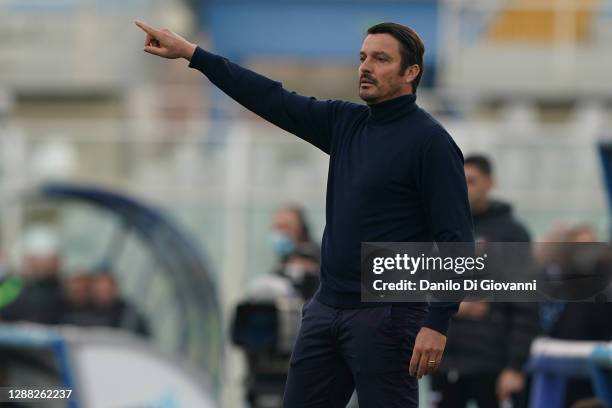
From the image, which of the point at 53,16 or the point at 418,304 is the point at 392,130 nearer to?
the point at 418,304

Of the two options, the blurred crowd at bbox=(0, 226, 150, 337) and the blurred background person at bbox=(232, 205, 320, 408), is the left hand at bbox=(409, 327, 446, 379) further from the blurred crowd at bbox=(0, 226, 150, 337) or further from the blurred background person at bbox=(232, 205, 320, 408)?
the blurred crowd at bbox=(0, 226, 150, 337)

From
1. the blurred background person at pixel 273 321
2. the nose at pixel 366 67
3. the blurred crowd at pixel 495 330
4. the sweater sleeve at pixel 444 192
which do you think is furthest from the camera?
the blurred background person at pixel 273 321

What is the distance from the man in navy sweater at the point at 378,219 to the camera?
6.41 metres

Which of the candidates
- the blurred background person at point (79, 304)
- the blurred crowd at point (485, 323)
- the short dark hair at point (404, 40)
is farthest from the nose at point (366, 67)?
the blurred background person at point (79, 304)

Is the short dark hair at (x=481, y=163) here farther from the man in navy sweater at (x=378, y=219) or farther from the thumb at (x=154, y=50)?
the thumb at (x=154, y=50)

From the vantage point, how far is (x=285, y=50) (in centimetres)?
2752

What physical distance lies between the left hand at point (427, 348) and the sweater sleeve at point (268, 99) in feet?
3.05

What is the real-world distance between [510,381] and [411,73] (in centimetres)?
366

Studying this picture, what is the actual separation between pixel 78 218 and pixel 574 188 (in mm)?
5219

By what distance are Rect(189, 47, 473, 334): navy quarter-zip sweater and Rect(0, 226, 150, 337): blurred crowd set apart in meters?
8.71

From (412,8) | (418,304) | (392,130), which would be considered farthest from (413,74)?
(412,8)

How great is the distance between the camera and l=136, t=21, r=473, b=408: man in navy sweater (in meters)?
6.41

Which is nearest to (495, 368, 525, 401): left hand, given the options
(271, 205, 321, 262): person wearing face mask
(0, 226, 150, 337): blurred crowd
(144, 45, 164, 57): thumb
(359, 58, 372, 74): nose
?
(271, 205, 321, 262): person wearing face mask

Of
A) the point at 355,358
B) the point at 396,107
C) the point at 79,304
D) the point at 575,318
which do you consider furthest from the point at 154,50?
the point at 79,304
